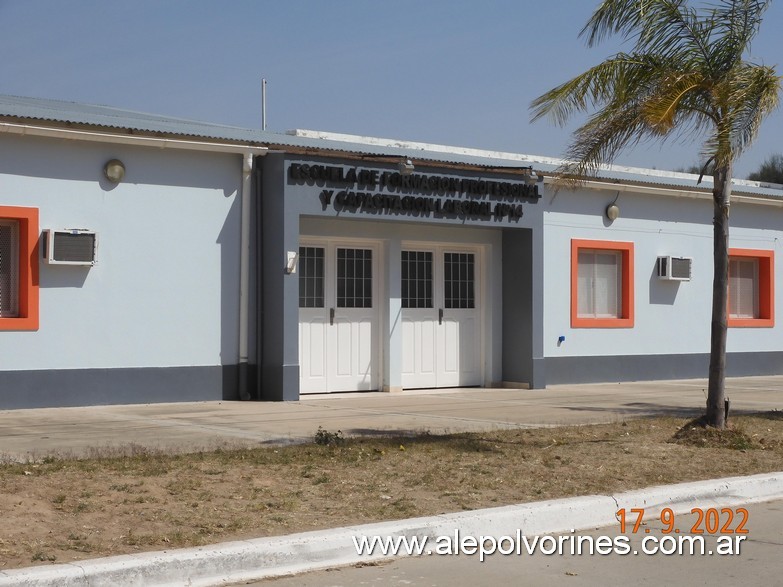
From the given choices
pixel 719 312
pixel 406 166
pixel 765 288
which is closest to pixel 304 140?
pixel 406 166

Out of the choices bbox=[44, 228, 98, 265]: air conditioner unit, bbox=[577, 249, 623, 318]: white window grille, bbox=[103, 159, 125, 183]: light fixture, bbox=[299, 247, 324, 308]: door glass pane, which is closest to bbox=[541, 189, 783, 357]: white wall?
bbox=[577, 249, 623, 318]: white window grille

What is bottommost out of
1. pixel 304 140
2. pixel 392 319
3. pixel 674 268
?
pixel 392 319

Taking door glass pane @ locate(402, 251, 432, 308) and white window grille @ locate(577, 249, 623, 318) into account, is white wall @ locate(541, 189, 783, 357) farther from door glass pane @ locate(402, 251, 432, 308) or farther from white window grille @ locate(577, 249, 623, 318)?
door glass pane @ locate(402, 251, 432, 308)

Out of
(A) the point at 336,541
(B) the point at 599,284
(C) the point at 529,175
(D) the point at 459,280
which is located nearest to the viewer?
(A) the point at 336,541

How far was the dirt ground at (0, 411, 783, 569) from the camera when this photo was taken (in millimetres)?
6906

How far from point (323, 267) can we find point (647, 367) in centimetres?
696

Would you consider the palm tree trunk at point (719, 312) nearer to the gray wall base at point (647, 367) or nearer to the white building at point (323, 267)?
the white building at point (323, 267)

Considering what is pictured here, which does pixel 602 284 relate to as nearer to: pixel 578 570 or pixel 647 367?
pixel 647 367

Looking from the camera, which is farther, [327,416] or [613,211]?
[613,211]

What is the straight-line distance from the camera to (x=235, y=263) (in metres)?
15.7

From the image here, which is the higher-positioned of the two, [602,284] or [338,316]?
[602,284]

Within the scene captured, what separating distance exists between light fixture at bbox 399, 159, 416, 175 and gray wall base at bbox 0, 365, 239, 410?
3876 millimetres
